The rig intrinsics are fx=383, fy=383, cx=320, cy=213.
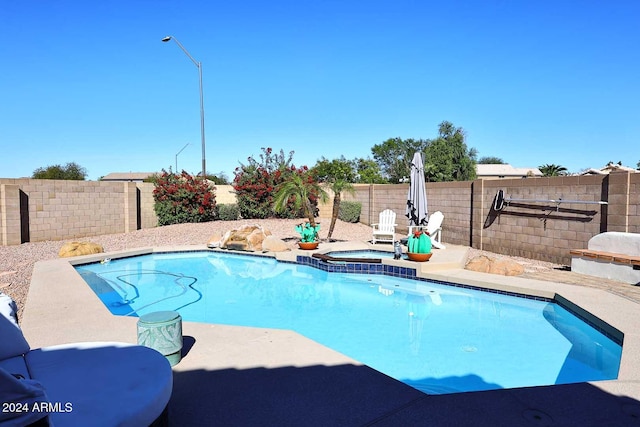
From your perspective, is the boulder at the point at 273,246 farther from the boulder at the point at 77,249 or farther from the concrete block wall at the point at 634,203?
the concrete block wall at the point at 634,203

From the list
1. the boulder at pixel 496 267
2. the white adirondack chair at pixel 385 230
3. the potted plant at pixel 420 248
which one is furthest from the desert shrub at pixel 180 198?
the boulder at pixel 496 267

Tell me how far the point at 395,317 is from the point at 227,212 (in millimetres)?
11626

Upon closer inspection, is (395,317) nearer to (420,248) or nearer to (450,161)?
(420,248)

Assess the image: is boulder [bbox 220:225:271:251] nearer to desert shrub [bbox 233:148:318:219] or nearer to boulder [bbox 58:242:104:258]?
boulder [bbox 58:242:104:258]

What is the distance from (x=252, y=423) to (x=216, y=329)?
6.31 ft

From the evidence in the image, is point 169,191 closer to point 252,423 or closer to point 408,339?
point 408,339

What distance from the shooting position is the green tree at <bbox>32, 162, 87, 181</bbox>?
36.3m

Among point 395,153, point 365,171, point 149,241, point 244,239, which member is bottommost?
point 149,241

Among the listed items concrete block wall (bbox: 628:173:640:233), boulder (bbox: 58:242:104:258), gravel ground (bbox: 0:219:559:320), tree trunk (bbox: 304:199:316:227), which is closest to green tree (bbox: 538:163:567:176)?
gravel ground (bbox: 0:219:559:320)

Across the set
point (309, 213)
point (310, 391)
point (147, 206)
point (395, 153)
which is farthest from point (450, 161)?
point (310, 391)

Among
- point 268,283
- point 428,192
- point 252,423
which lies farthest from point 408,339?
point 428,192

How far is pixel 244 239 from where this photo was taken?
11.2 meters

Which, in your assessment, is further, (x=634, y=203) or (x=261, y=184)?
(x=261, y=184)

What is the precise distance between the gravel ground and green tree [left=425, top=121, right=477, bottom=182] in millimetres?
22097
